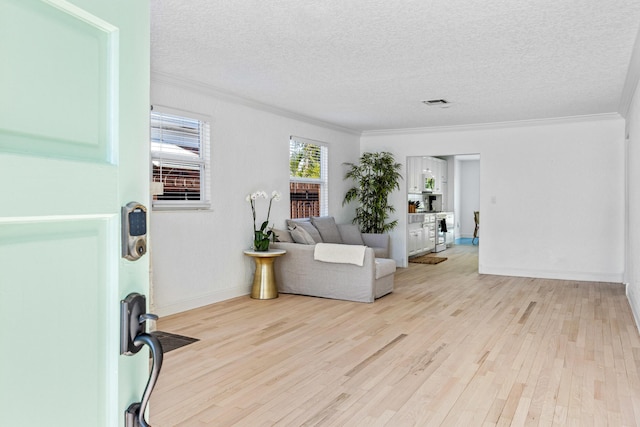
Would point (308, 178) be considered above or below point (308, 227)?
above

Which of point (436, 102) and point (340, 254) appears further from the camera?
point (436, 102)

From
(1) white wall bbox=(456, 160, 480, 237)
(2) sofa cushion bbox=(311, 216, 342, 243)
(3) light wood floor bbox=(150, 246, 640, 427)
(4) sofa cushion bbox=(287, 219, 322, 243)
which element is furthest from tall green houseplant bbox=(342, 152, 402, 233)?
(1) white wall bbox=(456, 160, 480, 237)

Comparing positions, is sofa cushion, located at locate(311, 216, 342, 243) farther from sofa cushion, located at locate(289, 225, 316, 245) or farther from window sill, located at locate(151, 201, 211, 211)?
window sill, located at locate(151, 201, 211, 211)

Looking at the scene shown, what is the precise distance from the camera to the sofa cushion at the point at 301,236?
608 cm

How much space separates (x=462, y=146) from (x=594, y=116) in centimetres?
186

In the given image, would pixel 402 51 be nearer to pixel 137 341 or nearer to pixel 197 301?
pixel 197 301

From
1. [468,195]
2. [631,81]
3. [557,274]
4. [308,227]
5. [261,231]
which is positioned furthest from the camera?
[468,195]

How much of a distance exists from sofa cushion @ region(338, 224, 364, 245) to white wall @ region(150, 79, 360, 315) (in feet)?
3.57

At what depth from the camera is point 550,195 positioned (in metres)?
7.16

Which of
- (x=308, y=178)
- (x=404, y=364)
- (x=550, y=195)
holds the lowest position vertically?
(x=404, y=364)

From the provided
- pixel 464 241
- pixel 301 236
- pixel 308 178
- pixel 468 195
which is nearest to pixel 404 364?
pixel 301 236

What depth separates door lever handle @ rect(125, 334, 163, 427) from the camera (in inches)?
30.9

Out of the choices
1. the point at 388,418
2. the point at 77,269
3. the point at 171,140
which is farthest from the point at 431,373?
the point at 171,140

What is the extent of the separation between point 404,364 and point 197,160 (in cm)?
309
